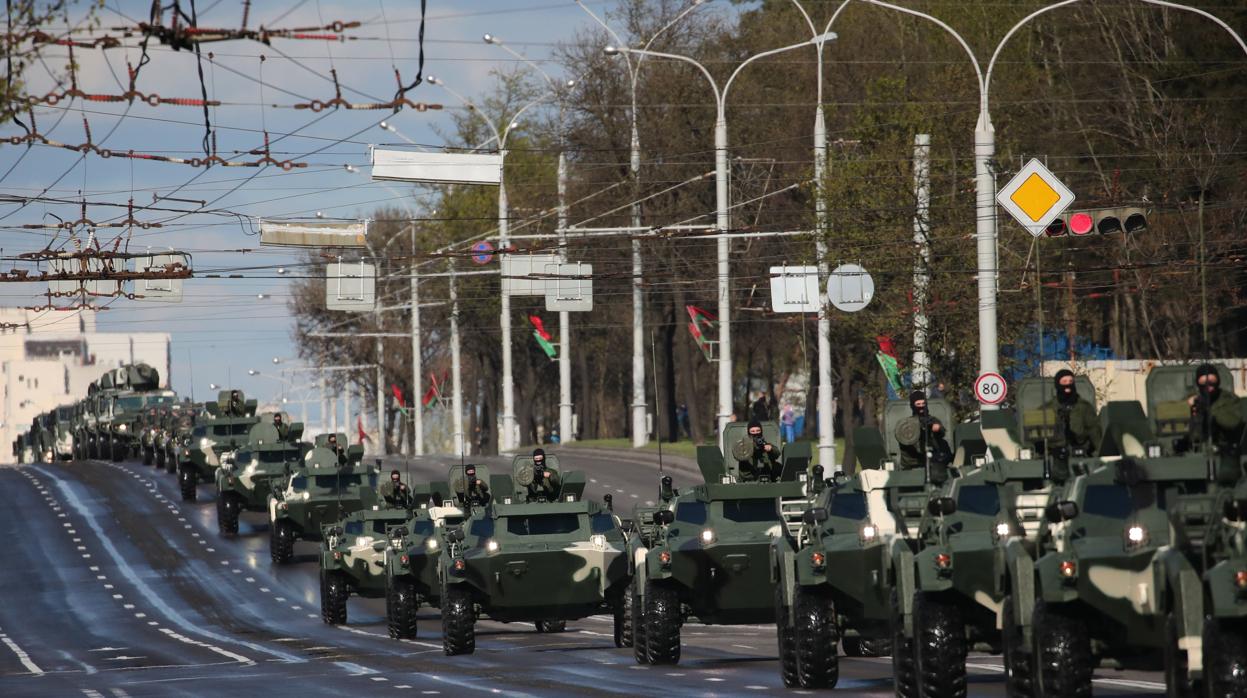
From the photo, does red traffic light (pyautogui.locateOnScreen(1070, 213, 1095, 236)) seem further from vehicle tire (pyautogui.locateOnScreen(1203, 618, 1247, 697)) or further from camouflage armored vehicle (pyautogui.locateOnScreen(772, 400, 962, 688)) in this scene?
vehicle tire (pyautogui.locateOnScreen(1203, 618, 1247, 697))

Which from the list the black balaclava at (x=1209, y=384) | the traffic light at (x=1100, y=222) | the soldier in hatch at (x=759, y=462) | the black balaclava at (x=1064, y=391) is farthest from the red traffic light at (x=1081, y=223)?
the black balaclava at (x=1209, y=384)

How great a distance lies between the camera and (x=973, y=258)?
41.6 meters

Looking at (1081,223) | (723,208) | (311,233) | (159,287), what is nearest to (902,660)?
(1081,223)

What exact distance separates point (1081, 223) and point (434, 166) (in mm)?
8872

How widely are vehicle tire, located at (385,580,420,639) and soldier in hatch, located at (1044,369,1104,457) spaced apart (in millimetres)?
13573

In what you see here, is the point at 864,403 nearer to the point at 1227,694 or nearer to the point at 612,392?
the point at 612,392

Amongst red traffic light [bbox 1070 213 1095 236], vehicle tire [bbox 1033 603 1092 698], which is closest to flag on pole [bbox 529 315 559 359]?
red traffic light [bbox 1070 213 1095 236]

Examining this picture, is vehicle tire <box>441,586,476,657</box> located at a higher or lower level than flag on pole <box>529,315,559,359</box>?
lower

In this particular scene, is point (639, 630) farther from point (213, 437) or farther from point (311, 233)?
point (213, 437)

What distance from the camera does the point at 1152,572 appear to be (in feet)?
49.6

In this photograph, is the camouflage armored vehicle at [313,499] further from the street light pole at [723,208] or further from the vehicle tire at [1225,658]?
the vehicle tire at [1225,658]

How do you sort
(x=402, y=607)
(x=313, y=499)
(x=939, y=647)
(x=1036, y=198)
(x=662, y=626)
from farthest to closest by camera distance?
(x=313, y=499) → (x=1036, y=198) → (x=402, y=607) → (x=662, y=626) → (x=939, y=647)

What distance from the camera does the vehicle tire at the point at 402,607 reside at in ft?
102

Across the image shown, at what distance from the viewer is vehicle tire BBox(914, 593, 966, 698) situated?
17.0 metres
